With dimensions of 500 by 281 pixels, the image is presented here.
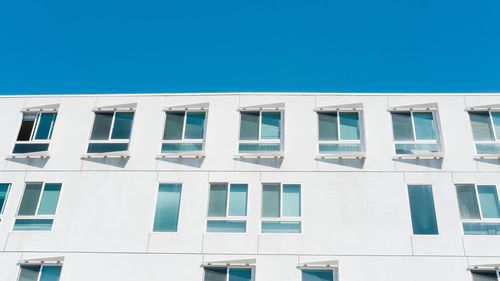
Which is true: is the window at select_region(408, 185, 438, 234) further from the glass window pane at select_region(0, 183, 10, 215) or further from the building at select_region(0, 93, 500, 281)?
the glass window pane at select_region(0, 183, 10, 215)

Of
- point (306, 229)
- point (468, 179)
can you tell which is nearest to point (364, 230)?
point (306, 229)

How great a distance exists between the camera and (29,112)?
1825 cm

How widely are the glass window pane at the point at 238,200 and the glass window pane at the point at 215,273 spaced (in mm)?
1906

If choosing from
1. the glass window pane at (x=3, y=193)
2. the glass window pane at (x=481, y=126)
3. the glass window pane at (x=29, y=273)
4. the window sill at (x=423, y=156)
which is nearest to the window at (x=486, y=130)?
the glass window pane at (x=481, y=126)

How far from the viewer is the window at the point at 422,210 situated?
15.0m

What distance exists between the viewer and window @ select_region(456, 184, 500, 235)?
14883 millimetres

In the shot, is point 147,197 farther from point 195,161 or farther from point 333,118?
point 333,118

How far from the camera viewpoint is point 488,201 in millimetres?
15375

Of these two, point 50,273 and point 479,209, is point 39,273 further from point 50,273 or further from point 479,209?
point 479,209

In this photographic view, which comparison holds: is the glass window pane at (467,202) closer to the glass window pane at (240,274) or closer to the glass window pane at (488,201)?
the glass window pane at (488,201)

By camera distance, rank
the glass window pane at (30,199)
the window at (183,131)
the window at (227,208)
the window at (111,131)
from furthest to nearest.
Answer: the window at (111,131), the window at (183,131), the glass window pane at (30,199), the window at (227,208)

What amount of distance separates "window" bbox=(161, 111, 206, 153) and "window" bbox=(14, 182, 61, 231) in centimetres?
428

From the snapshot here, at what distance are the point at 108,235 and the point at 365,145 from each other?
963 centimetres

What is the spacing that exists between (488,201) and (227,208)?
894cm
